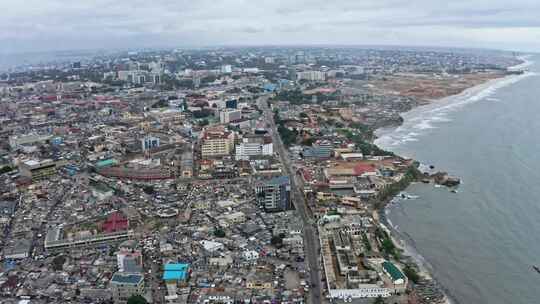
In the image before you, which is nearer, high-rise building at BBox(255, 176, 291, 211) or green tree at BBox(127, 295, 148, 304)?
green tree at BBox(127, 295, 148, 304)

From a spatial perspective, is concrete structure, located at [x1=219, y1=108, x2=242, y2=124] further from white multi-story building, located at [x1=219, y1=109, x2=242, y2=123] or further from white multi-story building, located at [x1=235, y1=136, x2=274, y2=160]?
white multi-story building, located at [x1=235, y1=136, x2=274, y2=160]

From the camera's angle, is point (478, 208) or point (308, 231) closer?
point (308, 231)

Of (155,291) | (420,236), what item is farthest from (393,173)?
(155,291)

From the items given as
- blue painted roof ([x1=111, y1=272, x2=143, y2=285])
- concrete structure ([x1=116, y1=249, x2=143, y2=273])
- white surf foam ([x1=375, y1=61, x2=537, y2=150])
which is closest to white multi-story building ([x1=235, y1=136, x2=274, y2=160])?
white surf foam ([x1=375, y1=61, x2=537, y2=150])

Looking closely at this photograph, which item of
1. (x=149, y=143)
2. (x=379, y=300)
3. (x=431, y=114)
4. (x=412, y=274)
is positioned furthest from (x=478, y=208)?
(x=431, y=114)

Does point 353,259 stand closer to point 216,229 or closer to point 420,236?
point 420,236

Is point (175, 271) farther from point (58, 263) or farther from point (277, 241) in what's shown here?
point (58, 263)

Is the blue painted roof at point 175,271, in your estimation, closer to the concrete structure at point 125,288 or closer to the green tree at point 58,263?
the concrete structure at point 125,288

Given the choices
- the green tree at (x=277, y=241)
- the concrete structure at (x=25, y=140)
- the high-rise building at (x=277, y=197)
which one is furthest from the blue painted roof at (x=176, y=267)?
the concrete structure at (x=25, y=140)
